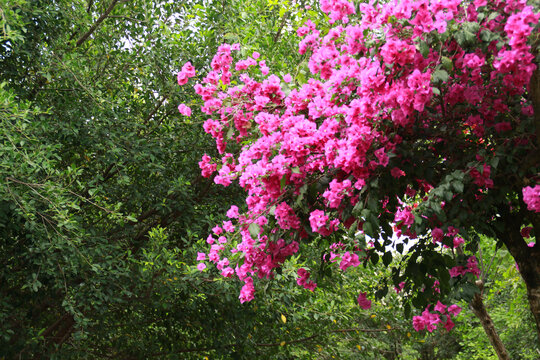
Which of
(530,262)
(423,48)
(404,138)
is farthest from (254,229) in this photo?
(530,262)

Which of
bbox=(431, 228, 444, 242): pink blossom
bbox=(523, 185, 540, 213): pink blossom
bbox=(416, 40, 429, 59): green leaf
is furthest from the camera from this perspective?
bbox=(431, 228, 444, 242): pink blossom

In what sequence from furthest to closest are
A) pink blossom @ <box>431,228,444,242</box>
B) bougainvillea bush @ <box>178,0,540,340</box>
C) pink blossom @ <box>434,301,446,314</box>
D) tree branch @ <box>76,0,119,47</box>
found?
tree branch @ <box>76,0,119,47</box>, pink blossom @ <box>434,301,446,314</box>, pink blossom @ <box>431,228,444,242</box>, bougainvillea bush @ <box>178,0,540,340</box>

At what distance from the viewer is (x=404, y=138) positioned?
151 inches

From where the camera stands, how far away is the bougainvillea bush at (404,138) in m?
3.19

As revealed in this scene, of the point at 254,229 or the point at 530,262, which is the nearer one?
the point at 254,229

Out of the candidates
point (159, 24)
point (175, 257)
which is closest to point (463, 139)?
point (175, 257)

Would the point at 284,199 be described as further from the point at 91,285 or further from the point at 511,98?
the point at 91,285

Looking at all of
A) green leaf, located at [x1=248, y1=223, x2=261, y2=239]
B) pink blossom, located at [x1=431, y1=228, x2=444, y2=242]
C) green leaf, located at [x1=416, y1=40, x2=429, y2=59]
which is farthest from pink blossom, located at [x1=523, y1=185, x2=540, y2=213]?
green leaf, located at [x1=248, y1=223, x2=261, y2=239]

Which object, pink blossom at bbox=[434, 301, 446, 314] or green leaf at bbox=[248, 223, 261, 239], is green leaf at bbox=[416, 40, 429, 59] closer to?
green leaf at bbox=[248, 223, 261, 239]

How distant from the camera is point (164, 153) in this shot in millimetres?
7281

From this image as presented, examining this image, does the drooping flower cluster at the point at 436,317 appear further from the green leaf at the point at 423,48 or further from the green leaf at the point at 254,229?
the green leaf at the point at 423,48

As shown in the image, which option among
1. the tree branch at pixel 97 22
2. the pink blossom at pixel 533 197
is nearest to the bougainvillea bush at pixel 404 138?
the pink blossom at pixel 533 197

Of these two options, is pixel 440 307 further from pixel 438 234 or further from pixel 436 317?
pixel 438 234

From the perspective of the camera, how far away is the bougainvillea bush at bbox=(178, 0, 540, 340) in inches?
126
